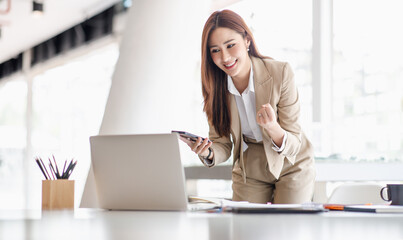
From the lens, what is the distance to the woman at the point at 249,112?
2254 millimetres

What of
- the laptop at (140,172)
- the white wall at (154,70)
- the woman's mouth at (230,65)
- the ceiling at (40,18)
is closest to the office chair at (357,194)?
the woman's mouth at (230,65)

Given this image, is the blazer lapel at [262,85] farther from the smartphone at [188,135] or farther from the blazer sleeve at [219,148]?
the smartphone at [188,135]

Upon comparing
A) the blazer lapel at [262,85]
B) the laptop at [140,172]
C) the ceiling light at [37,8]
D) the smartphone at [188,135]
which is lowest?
the laptop at [140,172]

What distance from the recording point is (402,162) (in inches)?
151

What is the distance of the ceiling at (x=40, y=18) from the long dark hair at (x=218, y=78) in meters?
5.04

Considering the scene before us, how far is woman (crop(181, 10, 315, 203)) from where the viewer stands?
2.25 metres

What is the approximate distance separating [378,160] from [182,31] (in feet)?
5.94

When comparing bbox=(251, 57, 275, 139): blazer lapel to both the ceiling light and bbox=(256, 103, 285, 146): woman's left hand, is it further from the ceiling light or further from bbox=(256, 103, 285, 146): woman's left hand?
the ceiling light

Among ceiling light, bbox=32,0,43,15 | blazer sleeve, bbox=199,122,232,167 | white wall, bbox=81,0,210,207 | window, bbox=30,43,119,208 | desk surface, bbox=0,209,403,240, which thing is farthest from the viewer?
window, bbox=30,43,119,208

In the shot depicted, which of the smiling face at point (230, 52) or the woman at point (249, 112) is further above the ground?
the smiling face at point (230, 52)

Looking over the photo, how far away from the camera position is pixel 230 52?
2.34 meters

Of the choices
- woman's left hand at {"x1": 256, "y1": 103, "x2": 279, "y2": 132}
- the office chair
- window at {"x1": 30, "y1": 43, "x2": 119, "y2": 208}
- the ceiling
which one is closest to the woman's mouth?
woman's left hand at {"x1": 256, "y1": 103, "x2": 279, "y2": 132}

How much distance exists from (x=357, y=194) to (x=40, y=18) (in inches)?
283

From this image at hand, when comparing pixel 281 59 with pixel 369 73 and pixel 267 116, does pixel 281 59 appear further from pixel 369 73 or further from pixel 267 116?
pixel 267 116
